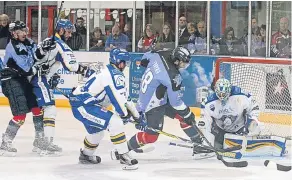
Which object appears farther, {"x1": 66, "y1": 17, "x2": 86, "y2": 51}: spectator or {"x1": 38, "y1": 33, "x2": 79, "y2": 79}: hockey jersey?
{"x1": 66, "y1": 17, "x2": 86, "y2": 51}: spectator

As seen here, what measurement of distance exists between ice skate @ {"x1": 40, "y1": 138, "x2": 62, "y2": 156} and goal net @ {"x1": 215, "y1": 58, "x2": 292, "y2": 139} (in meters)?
1.62

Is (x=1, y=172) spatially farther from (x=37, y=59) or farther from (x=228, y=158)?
(x=228, y=158)

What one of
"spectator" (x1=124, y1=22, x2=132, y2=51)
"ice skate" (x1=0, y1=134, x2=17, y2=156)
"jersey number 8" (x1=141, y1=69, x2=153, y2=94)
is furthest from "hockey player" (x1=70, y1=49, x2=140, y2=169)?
"spectator" (x1=124, y1=22, x2=132, y2=51)

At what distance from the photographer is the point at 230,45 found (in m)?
8.41

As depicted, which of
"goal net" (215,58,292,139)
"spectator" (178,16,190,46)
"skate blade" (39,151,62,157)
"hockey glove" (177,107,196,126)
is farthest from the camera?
"spectator" (178,16,190,46)

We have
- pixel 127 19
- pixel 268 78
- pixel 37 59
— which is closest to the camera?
pixel 37 59

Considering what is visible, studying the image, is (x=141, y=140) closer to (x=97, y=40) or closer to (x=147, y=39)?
(x=147, y=39)

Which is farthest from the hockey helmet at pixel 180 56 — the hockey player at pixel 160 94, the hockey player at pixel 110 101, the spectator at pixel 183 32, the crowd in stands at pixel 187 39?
the spectator at pixel 183 32

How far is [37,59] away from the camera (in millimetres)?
5578

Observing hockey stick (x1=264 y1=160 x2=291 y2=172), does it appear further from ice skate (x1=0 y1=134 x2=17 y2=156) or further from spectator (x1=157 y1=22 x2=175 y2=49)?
spectator (x1=157 y1=22 x2=175 y2=49)

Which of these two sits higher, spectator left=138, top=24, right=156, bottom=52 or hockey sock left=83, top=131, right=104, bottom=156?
spectator left=138, top=24, right=156, bottom=52

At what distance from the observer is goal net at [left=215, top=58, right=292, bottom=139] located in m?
6.33

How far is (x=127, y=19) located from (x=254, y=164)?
4.30m

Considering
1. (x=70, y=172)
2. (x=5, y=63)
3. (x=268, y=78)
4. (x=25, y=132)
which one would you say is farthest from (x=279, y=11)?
(x=70, y=172)
